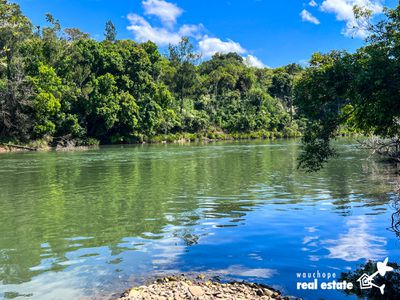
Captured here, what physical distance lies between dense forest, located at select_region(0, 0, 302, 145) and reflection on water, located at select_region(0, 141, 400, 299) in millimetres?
34407

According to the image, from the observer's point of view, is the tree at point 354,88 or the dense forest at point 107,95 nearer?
the tree at point 354,88

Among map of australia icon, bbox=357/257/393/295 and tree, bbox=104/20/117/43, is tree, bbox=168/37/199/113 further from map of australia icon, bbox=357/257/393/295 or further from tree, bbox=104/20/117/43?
map of australia icon, bbox=357/257/393/295

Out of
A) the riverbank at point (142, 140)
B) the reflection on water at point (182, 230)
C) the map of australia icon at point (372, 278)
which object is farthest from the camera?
the riverbank at point (142, 140)

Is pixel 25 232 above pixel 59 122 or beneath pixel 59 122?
beneath

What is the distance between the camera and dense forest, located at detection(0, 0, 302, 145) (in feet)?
195

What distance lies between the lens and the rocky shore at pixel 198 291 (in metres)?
7.22

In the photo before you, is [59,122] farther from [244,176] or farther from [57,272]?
[57,272]

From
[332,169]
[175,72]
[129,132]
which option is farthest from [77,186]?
[175,72]

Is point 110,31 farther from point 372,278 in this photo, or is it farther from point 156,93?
point 372,278

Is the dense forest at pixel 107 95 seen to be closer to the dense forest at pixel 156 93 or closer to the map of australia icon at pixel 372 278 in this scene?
the dense forest at pixel 156 93

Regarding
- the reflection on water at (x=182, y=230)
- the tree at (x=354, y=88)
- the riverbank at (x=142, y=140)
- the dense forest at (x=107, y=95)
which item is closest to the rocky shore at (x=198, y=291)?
the reflection on water at (x=182, y=230)

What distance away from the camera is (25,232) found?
41.7ft

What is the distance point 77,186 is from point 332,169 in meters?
17.0

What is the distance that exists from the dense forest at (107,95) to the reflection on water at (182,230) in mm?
34407
